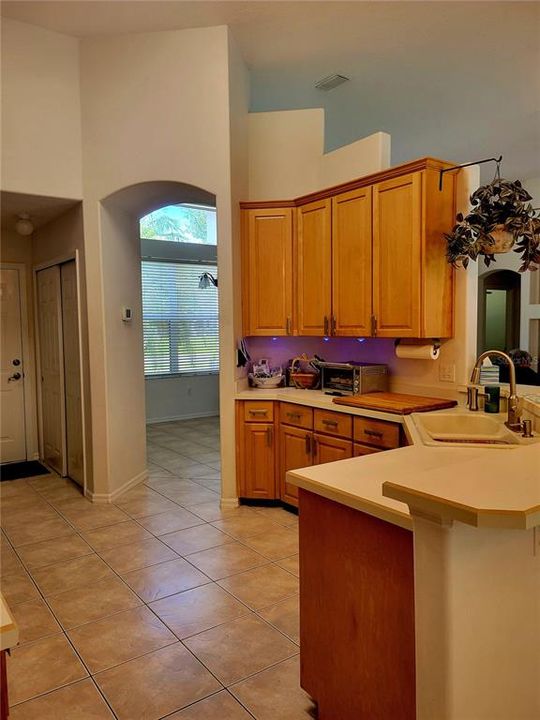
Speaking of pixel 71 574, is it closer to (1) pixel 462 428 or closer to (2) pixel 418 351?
(1) pixel 462 428

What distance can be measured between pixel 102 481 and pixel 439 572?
3719 mm

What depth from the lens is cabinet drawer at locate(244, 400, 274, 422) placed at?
13.5 feet

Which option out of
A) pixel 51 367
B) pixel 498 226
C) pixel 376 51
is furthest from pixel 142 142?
pixel 498 226

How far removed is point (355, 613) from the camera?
165 cm

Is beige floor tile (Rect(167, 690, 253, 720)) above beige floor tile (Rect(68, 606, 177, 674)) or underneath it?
above

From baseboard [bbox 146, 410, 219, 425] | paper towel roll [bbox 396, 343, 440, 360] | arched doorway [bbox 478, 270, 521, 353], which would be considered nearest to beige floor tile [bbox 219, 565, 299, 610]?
paper towel roll [bbox 396, 343, 440, 360]

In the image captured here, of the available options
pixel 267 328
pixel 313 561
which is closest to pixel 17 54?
pixel 267 328

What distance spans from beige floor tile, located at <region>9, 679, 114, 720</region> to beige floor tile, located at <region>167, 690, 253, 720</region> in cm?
28

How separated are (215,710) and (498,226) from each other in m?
2.80

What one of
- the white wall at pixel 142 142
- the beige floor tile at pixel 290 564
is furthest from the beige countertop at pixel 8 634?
the white wall at pixel 142 142

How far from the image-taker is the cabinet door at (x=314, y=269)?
4.00 m

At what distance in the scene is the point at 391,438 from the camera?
327cm

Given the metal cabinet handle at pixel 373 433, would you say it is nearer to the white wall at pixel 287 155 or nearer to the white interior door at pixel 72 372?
the white wall at pixel 287 155

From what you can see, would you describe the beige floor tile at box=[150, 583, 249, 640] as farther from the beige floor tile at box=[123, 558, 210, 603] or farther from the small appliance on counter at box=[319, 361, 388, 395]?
the small appliance on counter at box=[319, 361, 388, 395]
